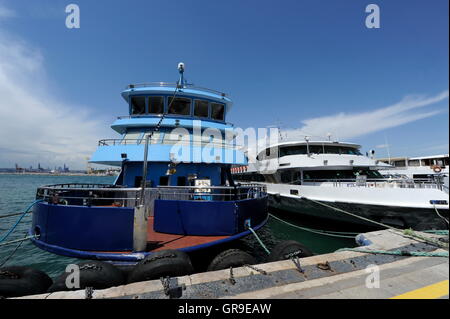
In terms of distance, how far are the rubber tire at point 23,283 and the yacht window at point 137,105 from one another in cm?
827

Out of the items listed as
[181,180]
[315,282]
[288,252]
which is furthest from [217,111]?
[315,282]

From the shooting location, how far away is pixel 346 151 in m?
15.6

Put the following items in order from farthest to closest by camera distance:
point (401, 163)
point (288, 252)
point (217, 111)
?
point (401, 163) < point (217, 111) < point (288, 252)

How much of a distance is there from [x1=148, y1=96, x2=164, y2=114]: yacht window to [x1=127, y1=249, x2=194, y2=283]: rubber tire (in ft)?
27.1

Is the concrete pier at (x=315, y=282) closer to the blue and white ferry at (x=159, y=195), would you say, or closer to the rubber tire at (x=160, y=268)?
the rubber tire at (x=160, y=268)

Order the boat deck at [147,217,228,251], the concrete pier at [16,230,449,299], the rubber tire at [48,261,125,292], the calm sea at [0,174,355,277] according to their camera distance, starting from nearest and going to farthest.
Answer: the concrete pier at [16,230,449,299] → the rubber tire at [48,261,125,292] → the boat deck at [147,217,228,251] → the calm sea at [0,174,355,277]

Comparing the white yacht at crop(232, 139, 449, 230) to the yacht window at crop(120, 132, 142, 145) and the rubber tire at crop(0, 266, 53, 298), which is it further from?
the rubber tire at crop(0, 266, 53, 298)

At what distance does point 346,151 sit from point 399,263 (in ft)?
43.1

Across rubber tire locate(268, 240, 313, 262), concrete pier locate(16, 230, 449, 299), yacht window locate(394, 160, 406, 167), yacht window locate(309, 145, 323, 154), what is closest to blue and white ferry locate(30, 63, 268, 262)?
rubber tire locate(268, 240, 313, 262)

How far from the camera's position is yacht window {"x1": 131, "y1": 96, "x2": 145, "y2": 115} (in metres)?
10.9

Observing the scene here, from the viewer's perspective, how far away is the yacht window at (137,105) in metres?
10.9

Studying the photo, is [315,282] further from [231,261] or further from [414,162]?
[414,162]

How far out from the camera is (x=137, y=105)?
11016 mm

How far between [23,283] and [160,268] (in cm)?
293
